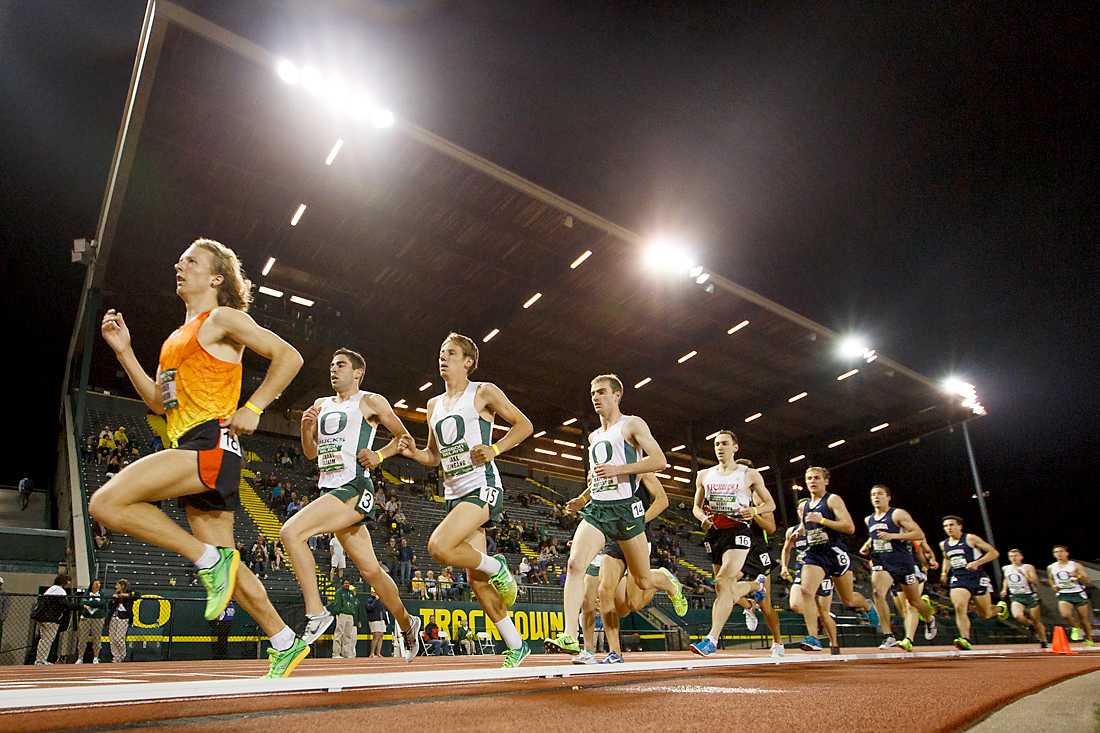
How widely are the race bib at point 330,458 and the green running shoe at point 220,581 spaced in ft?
5.78

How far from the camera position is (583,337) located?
81.1ft

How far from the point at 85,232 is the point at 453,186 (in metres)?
11.4

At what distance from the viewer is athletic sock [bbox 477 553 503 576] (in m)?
4.68

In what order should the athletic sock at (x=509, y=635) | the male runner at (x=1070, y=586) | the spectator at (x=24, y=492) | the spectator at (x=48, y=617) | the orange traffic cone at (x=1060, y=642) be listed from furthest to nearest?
1. the spectator at (x=24, y=492)
2. the male runner at (x=1070, y=586)
3. the spectator at (x=48, y=617)
4. the orange traffic cone at (x=1060, y=642)
5. the athletic sock at (x=509, y=635)

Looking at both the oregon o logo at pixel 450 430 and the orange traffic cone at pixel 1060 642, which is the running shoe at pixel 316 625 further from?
the orange traffic cone at pixel 1060 642

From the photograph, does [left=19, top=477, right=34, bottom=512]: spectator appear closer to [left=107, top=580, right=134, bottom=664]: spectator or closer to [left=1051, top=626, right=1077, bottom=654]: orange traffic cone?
[left=107, top=580, right=134, bottom=664]: spectator

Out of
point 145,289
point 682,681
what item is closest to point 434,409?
point 682,681

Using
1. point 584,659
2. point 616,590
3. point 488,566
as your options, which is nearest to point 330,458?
point 488,566

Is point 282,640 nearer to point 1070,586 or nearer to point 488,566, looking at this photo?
point 488,566

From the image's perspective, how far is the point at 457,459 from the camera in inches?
193

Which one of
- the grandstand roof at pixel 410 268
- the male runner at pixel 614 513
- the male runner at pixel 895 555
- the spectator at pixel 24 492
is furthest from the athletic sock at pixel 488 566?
the spectator at pixel 24 492

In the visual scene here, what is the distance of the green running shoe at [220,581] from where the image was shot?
10.2ft

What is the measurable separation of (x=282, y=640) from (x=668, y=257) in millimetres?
17519

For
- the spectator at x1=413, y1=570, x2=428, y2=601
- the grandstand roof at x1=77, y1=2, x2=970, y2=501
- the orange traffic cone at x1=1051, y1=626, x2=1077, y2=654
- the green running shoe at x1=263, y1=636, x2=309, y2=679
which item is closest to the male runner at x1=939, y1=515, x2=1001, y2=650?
the orange traffic cone at x1=1051, y1=626, x2=1077, y2=654
